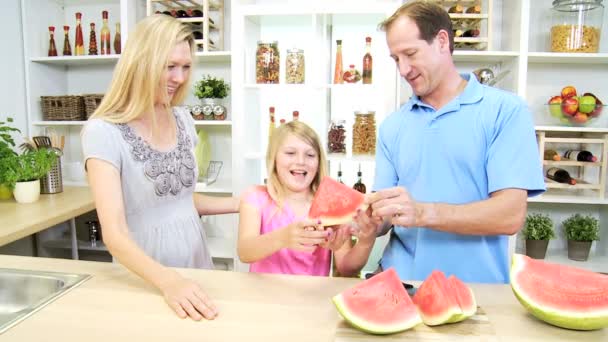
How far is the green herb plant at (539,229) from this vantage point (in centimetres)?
311

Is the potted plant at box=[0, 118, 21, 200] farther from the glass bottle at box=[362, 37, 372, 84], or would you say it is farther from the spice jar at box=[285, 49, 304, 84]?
the glass bottle at box=[362, 37, 372, 84]

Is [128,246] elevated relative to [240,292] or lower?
elevated

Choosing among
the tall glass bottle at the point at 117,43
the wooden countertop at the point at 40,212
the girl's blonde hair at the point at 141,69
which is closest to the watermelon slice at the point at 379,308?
the girl's blonde hair at the point at 141,69

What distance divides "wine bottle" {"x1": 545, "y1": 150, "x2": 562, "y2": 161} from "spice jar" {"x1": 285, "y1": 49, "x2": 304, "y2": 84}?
5.48 ft

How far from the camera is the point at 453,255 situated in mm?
1569

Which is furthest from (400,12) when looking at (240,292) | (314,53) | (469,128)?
(314,53)

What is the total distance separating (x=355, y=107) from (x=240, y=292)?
223cm

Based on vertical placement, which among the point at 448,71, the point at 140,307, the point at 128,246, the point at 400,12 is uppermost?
the point at 400,12

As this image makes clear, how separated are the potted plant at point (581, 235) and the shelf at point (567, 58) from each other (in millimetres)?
1021

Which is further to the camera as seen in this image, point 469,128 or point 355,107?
point 355,107

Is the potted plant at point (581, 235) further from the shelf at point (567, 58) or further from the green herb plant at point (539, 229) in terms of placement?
the shelf at point (567, 58)

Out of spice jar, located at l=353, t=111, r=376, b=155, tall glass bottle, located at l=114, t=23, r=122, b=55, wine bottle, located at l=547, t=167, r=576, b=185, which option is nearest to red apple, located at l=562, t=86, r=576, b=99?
wine bottle, located at l=547, t=167, r=576, b=185

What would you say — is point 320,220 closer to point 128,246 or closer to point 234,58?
point 128,246

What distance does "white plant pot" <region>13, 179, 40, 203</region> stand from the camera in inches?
109
